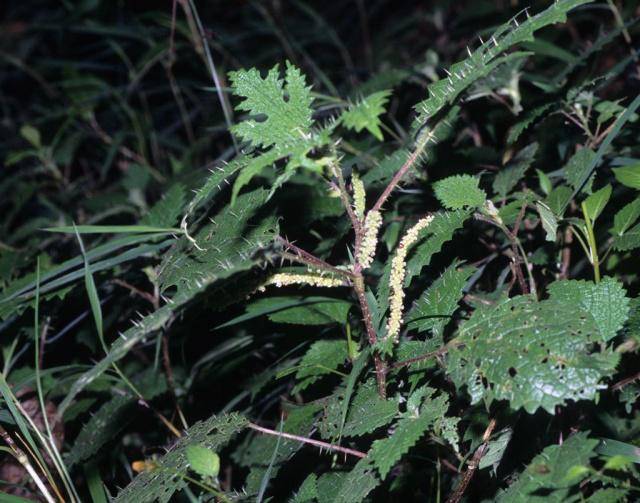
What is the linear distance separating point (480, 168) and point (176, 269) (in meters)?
0.98

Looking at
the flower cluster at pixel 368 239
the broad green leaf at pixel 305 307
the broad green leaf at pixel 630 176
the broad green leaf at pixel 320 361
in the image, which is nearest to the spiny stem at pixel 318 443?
the broad green leaf at pixel 320 361

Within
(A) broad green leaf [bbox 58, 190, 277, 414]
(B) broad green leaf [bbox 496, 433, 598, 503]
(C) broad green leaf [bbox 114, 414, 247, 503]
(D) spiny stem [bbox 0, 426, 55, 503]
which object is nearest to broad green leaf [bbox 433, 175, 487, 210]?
(A) broad green leaf [bbox 58, 190, 277, 414]

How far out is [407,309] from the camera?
138cm

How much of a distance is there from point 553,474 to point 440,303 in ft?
1.22

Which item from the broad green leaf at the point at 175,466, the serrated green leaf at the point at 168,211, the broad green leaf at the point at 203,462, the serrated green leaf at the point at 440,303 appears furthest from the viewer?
the serrated green leaf at the point at 168,211

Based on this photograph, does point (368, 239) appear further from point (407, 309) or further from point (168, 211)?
point (168, 211)

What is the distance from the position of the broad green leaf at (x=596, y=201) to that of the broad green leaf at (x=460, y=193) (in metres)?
0.24

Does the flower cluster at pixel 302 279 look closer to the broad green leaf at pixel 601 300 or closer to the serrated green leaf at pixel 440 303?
the serrated green leaf at pixel 440 303

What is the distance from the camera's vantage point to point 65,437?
70.6 inches

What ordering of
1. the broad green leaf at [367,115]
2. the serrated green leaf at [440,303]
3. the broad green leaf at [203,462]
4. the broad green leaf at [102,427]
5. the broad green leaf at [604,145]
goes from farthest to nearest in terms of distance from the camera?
the broad green leaf at [102,427] < the broad green leaf at [604,145] < the serrated green leaf at [440,303] < the broad green leaf at [203,462] < the broad green leaf at [367,115]

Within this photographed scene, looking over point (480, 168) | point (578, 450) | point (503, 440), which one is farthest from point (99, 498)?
point (480, 168)

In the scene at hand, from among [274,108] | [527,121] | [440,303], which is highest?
[274,108]

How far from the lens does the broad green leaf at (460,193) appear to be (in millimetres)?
1172

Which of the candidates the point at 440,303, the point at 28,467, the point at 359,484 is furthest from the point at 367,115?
the point at 28,467
